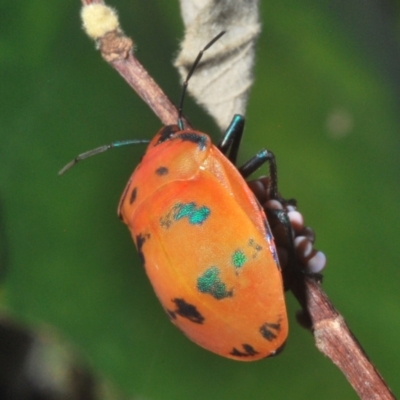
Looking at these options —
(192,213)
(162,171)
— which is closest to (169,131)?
(162,171)

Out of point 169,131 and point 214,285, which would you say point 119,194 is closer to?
point 169,131

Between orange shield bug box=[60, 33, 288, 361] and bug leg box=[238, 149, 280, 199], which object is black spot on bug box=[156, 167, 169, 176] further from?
bug leg box=[238, 149, 280, 199]

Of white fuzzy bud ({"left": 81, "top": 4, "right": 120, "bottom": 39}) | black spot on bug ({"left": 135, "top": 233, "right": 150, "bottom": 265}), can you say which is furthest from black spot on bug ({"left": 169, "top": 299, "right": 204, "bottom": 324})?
white fuzzy bud ({"left": 81, "top": 4, "right": 120, "bottom": 39})

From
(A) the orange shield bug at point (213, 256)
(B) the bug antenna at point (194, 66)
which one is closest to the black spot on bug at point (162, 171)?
(A) the orange shield bug at point (213, 256)

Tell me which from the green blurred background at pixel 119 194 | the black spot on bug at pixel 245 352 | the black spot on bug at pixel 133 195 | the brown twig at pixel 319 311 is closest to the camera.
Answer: the brown twig at pixel 319 311

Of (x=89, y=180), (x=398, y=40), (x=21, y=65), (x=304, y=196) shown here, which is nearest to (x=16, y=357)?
(x=89, y=180)

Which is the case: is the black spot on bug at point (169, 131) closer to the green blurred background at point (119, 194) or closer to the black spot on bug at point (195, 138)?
the black spot on bug at point (195, 138)
